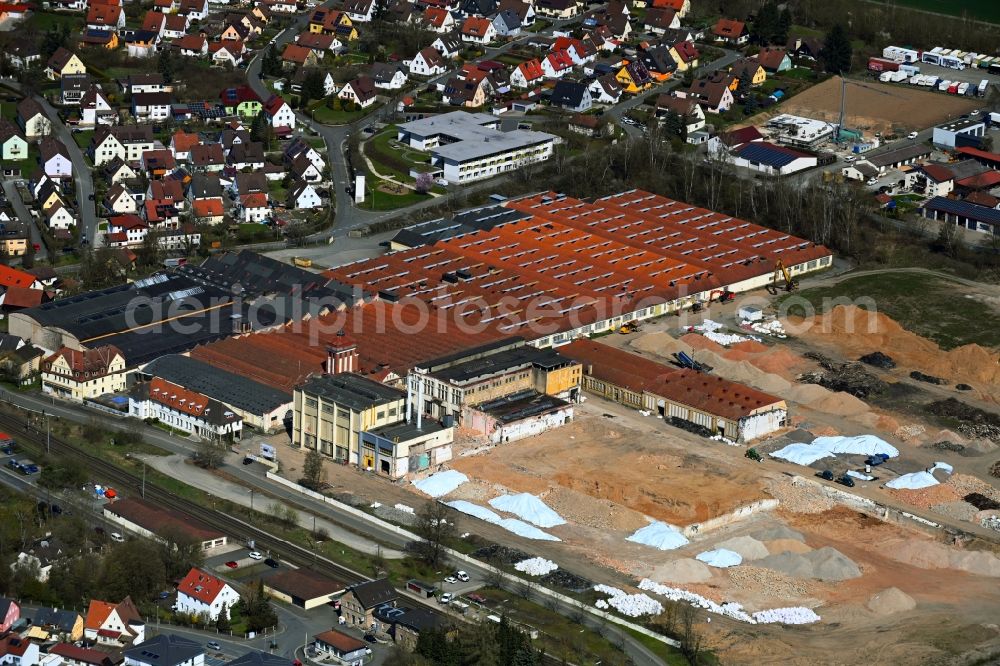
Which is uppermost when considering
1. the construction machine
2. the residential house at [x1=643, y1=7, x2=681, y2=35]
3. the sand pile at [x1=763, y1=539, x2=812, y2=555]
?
the residential house at [x1=643, y1=7, x2=681, y2=35]

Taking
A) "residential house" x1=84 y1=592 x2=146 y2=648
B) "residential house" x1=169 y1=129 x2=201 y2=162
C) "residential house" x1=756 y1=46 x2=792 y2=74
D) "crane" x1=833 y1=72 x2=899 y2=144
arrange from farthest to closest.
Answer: "residential house" x1=756 y1=46 x2=792 y2=74
"crane" x1=833 y1=72 x2=899 y2=144
"residential house" x1=169 y1=129 x2=201 y2=162
"residential house" x1=84 y1=592 x2=146 y2=648

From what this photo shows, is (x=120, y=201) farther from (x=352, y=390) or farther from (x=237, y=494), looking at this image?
(x=237, y=494)

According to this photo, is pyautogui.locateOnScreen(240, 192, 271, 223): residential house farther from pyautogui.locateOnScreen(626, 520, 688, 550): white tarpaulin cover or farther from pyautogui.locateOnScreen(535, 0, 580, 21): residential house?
pyautogui.locateOnScreen(535, 0, 580, 21): residential house

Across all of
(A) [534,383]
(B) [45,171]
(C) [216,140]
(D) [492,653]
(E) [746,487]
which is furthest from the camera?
(C) [216,140]

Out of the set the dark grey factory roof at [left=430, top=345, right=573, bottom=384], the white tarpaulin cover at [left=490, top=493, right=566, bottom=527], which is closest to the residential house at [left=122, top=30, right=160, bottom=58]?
the dark grey factory roof at [left=430, top=345, right=573, bottom=384]

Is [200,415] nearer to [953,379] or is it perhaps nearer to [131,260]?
[131,260]

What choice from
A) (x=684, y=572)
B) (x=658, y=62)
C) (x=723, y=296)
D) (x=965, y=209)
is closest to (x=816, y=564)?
(x=684, y=572)

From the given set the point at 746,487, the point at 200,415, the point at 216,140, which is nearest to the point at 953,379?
the point at 746,487
